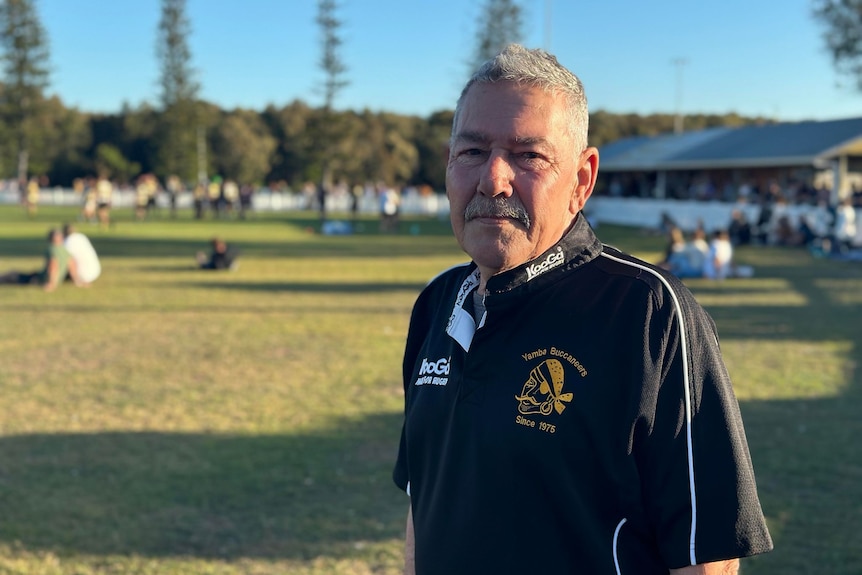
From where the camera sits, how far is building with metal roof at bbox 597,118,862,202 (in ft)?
112

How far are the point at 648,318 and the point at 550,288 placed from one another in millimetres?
232

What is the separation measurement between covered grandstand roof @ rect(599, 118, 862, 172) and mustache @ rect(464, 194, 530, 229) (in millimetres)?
32331

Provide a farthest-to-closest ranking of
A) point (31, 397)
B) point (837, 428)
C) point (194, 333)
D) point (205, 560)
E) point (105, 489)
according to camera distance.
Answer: point (194, 333) < point (31, 397) < point (837, 428) < point (105, 489) < point (205, 560)

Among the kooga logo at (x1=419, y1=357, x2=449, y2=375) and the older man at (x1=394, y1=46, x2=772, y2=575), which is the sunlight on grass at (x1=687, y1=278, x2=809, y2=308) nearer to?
the kooga logo at (x1=419, y1=357, x2=449, y2=375)

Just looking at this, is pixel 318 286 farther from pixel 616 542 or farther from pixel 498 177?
pixel 616 542

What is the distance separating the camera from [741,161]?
38.0 metres

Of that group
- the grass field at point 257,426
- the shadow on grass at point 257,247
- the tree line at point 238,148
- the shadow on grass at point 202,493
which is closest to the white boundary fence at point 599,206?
the shadow on grass at point 257,247

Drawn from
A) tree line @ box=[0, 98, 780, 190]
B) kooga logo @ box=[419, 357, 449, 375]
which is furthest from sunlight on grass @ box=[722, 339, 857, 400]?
tree line @ box=[0, 98, 780, 190]

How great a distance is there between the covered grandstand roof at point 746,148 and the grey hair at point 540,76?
1269 inches

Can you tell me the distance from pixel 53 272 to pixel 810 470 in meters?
13.0

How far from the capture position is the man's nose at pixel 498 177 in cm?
187

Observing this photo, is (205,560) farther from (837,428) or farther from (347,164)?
(347,164)

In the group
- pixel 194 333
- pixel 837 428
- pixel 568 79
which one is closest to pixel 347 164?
pixel 194 333

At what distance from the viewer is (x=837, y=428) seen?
698 centimetres
